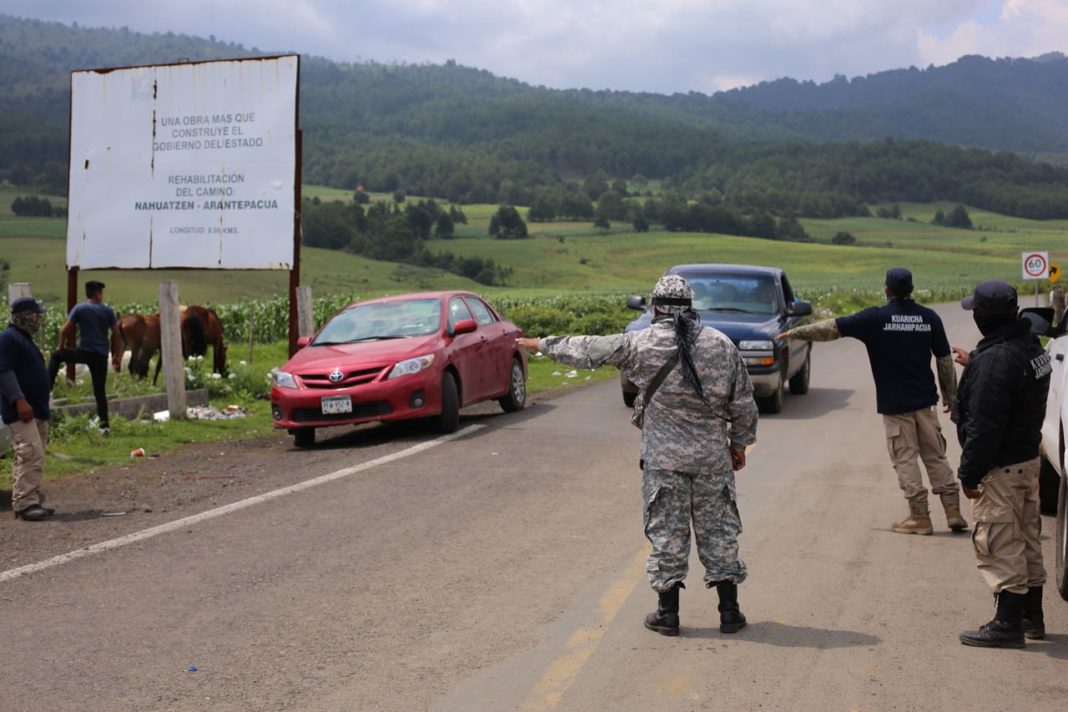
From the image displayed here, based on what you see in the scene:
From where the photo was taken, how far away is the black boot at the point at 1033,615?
6.44 meters

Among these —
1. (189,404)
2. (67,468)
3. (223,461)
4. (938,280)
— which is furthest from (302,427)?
(938,280)

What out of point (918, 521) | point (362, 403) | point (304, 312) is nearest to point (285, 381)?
point (362, 403)

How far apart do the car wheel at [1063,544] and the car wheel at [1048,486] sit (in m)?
2.20

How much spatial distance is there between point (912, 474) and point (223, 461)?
7.11 metres

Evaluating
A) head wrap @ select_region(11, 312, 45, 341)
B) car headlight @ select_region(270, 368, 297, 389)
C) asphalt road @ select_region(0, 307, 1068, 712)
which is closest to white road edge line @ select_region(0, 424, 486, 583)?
asphalt road @ select_region(0, 307, 1068, 712)

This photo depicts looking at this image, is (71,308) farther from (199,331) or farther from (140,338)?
(199,331)

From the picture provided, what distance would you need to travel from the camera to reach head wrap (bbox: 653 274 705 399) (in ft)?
21.1

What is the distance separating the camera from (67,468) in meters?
13.1

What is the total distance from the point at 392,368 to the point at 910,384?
648 cm

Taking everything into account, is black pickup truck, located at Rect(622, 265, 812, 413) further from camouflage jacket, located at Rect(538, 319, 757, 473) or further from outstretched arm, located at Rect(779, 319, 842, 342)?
camouflage jacket, located at Rect(538, 319, 757, 473)

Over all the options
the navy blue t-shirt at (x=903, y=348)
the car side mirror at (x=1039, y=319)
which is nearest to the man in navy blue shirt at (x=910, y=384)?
the navy blue t-shirt at (x=903, y=348)

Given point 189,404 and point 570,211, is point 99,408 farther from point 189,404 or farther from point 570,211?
point 570,211

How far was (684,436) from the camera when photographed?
6.48 meters

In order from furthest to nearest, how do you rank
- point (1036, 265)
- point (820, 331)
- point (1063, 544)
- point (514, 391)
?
point (1036, 265), point (514, 391), point (820, 331), point (1063, 544)
